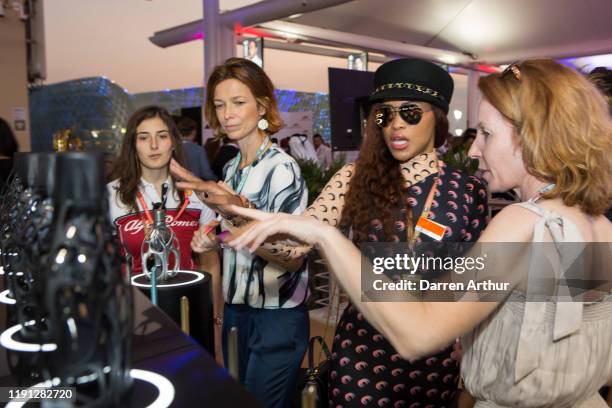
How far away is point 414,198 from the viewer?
4.98 feet

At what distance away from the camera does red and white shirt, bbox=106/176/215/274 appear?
2121mm

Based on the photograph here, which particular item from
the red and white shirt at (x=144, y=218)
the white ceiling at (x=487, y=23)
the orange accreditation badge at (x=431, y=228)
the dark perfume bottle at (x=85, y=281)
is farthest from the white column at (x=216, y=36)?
the dark perfume bottle at (x=85, y=281)

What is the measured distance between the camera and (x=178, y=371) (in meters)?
0.89

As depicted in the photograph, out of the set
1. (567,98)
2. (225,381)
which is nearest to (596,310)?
(567,98)

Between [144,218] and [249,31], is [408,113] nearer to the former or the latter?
[144,218]

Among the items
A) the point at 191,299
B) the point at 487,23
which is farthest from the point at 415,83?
the point at 487,23

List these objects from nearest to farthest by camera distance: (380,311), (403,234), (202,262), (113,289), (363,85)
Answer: (113,289) → (380,311) → (403,234) → (202,262) → (363,85)

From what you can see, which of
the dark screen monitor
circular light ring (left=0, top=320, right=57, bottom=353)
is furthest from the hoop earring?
the dark screen monitor

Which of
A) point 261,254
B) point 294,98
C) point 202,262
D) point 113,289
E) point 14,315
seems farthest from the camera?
point 294,98

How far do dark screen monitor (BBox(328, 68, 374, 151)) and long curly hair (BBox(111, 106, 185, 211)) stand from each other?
7.27 ft

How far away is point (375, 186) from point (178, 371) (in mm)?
837

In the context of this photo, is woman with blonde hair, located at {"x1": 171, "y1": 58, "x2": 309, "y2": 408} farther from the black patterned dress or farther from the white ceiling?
the white ceiling

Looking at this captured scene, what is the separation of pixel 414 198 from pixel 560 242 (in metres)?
0.63

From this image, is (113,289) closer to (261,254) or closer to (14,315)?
(14,315)
